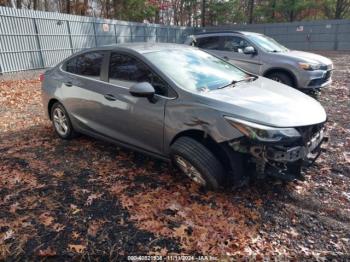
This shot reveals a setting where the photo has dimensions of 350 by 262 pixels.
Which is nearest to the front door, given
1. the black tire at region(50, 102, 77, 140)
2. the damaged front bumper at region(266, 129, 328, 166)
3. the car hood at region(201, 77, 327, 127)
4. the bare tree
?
the car hood at region(201, 77, 327, 127)

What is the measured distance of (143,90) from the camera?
3338 mm

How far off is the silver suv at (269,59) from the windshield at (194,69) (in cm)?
349

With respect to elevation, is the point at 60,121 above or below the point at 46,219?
above

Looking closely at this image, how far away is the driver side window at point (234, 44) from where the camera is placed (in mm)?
8366

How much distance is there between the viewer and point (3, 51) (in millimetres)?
10617

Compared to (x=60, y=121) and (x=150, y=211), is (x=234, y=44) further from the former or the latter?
(x=150, y=211)

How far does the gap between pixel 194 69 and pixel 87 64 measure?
1.73m

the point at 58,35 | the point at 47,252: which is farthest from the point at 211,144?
the point at 58,35

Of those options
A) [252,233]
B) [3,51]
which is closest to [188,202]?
[252,233]

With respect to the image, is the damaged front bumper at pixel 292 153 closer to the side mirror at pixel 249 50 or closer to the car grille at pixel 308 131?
the car grille at pixel 308 131

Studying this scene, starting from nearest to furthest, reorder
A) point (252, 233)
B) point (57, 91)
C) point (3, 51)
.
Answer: point (252, 233) → point (57, 91) → point (3, 51)

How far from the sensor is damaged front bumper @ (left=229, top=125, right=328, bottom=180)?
2873 millimetres

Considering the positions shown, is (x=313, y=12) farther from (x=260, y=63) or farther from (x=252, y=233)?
(x=252, y=233)

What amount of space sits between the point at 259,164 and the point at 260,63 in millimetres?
5473
